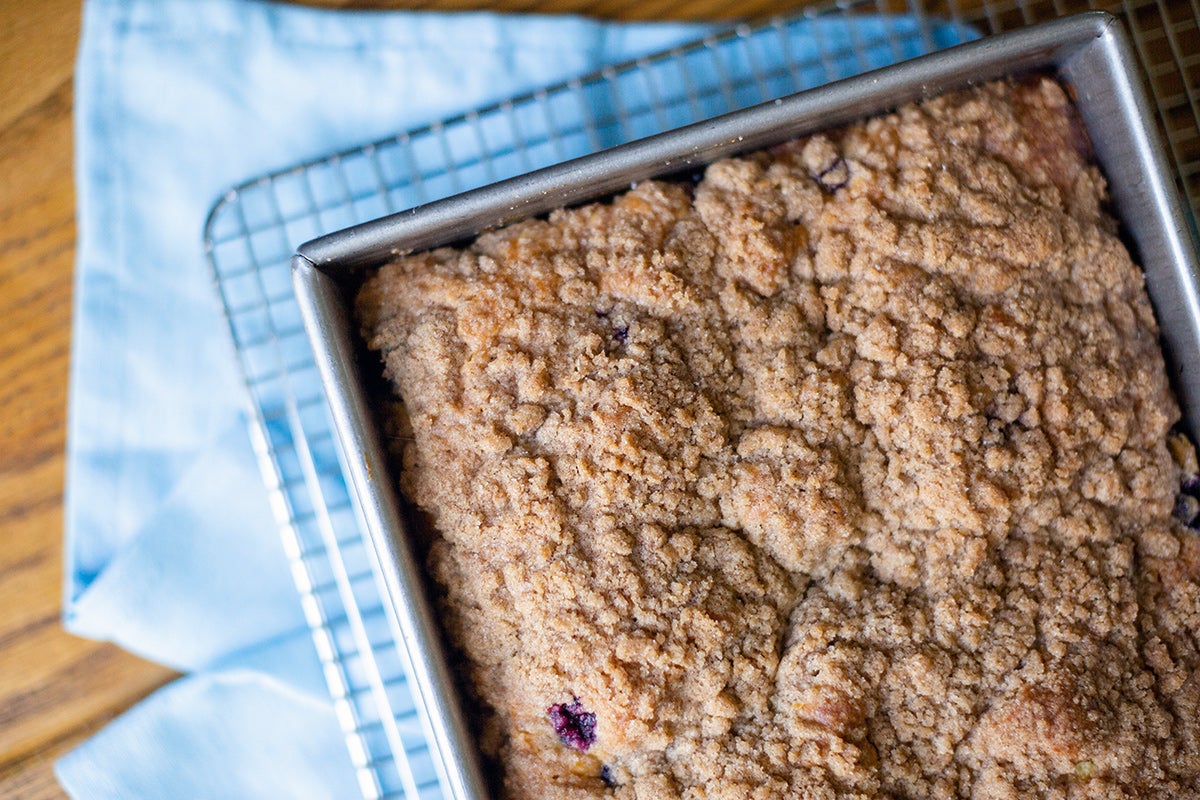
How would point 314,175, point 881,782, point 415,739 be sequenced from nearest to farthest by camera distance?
point 881,782
point 415,739
point 314,175

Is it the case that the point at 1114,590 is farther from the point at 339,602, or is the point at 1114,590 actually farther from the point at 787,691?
the point at 339,602

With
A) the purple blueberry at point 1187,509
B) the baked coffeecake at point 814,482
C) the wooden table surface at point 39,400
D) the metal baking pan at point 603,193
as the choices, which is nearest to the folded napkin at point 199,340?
the wooden table surface at point 39,400

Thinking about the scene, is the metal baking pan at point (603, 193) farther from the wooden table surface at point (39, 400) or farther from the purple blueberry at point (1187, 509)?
the wooden table surface at point (39, 400)

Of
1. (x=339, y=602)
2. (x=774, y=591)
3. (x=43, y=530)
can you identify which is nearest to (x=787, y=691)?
(x=774, y=591)

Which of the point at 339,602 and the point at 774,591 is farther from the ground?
the point at 339,602

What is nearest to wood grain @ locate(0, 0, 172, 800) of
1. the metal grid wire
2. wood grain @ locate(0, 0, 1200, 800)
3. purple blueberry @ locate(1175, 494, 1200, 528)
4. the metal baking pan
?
wood grain @ locate(0, 0, 1200, 800)

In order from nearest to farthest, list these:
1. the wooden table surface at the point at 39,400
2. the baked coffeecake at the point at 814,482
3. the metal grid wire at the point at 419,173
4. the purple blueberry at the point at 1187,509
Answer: the baked coffeecake at the point at 814,482 < the purple blueberry at the point at 1187,509 < the metal grid wire at the point at 419,173 < the wooden table surface at the point at 39,400
